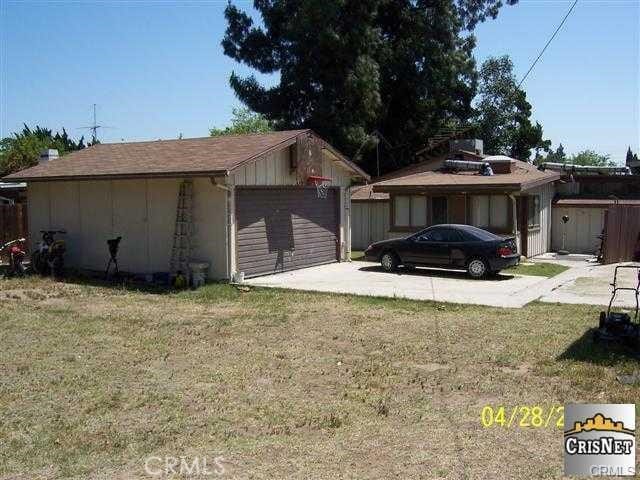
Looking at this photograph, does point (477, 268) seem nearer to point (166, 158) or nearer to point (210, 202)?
point (210, 202)

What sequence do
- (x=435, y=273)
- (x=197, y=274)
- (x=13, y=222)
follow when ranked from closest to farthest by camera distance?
(x=197, y=274) → (x=435, y=273) → (x=13, y=222)

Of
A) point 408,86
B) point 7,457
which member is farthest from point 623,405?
point 408,86

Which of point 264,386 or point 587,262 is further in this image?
point 587,262

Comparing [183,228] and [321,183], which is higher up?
[321,183]

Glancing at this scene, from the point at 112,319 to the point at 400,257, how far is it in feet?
27.7

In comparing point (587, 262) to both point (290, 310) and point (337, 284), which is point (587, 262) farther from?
point (290, 310)

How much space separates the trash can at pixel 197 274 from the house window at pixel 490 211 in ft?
31.9

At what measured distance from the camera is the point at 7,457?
550 centimetres

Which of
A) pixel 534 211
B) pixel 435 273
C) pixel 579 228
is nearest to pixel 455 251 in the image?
pixel 435 273

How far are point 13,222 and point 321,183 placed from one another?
9.38 m

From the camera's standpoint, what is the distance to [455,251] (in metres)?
16.6

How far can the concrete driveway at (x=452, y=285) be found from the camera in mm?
13461
